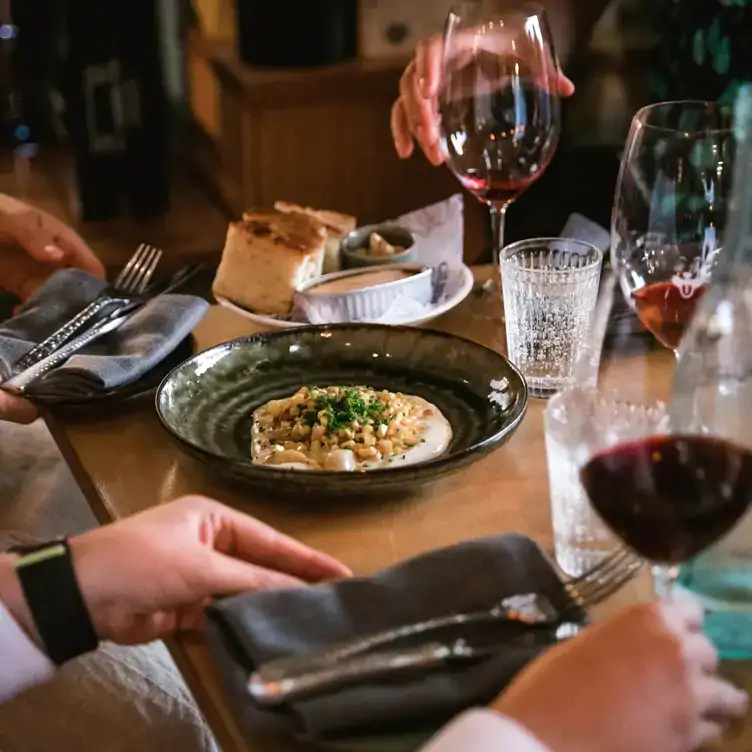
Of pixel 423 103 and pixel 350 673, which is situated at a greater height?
pixel 423 103

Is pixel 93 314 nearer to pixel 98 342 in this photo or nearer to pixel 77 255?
pixel 98 342

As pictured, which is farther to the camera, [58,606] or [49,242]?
[49,242]

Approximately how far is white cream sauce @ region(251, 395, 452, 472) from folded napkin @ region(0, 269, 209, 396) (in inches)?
6.7

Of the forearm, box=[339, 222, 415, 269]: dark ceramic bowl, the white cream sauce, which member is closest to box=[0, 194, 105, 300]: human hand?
box=[339, 222, 415, 269]: dark ceramic bowl

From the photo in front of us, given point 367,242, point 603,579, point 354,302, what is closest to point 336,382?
point 354,302

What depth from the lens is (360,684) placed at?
0.63 m

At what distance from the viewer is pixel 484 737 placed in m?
0.58

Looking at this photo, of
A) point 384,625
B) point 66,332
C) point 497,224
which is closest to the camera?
point 384,625

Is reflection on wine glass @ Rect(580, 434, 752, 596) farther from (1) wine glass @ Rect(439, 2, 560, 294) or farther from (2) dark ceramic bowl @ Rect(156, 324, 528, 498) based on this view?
(1) wine glass @ Rect(439, 2, 560, 294)

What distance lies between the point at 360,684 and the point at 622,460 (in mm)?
211

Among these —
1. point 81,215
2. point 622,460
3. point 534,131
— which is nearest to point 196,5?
point 81,215

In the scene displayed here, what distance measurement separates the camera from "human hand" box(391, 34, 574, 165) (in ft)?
4.41

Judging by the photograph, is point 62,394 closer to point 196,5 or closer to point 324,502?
point 324,502

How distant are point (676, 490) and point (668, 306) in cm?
39
